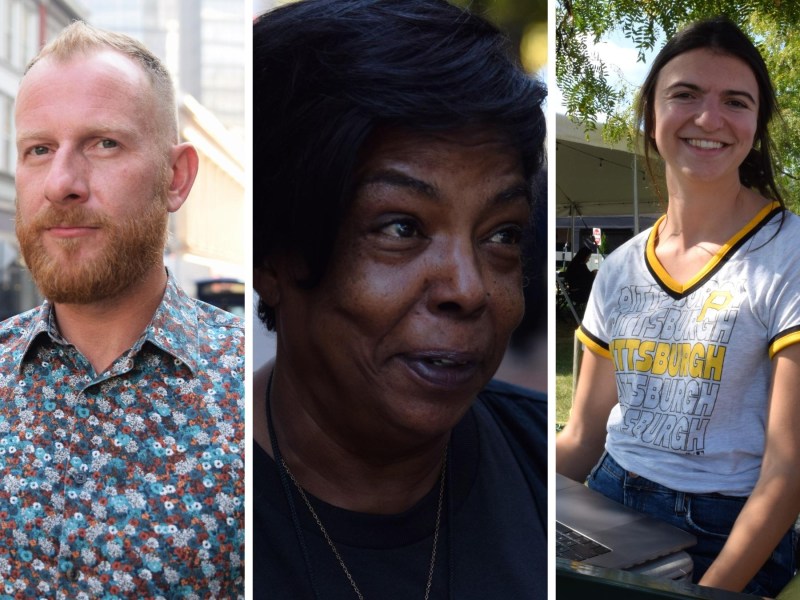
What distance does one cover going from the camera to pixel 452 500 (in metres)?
1.47

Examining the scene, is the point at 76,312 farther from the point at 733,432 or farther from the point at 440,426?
the point at 733,432

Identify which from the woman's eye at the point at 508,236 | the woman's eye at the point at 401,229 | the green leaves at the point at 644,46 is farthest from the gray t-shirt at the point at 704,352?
the woman's eye at the point at 401,229

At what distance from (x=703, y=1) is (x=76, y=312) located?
1.48 meters

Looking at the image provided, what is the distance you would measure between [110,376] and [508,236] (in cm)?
87

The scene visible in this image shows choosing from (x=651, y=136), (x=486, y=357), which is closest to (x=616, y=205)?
(x=651, y=136)

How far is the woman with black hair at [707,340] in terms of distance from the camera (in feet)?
5.19

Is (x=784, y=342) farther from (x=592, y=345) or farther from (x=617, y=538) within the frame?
(x=617, y=538)

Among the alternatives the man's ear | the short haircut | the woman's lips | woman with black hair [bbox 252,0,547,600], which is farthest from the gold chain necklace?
the short haircut

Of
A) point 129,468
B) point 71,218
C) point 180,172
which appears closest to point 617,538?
point 129,468

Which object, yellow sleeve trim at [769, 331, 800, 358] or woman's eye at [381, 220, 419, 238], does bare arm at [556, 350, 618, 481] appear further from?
woman's eye at [381, 220, 419, 238]

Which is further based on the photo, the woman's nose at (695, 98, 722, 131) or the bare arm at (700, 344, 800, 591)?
the woman's nose at (695, 98, 722, 131)

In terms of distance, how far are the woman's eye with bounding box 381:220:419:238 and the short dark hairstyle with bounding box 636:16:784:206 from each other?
30.2 inches

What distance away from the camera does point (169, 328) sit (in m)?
1.75

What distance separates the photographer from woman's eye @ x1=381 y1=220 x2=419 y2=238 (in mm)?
1346
